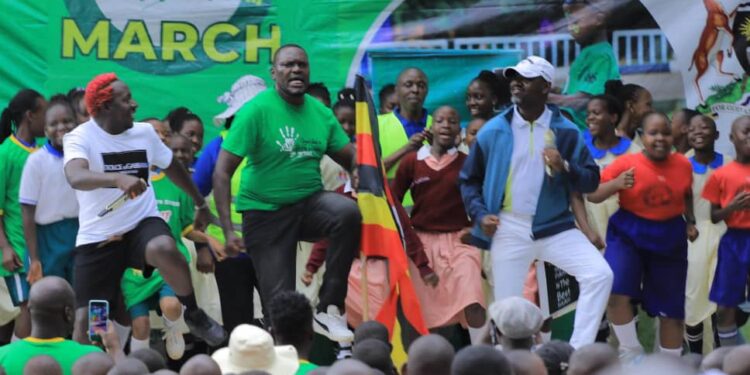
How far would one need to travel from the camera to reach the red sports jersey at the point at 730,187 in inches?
432

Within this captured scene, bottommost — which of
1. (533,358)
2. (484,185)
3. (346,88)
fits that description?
(533,358)

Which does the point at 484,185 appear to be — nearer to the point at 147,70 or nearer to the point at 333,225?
the point at 333,225

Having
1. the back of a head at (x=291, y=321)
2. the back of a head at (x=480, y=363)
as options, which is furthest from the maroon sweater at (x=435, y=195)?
the back of a head at (x=480, y=363)

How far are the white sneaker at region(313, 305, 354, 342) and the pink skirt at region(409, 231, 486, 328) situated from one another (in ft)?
3.62

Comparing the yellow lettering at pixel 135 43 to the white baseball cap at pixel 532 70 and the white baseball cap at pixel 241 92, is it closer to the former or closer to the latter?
the white baseball cap at pixel 241 92

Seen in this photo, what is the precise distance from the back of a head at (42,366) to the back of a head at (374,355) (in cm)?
132

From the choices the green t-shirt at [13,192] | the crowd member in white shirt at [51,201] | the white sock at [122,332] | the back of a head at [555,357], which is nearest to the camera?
the back of a head at [555,357]

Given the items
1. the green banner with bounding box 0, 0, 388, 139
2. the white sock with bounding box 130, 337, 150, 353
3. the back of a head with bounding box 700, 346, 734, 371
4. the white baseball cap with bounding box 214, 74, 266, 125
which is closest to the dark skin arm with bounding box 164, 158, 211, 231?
the white sock with bounding box 130, 337, 150, 353

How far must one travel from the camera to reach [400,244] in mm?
10477

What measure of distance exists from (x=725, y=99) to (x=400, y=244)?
3.04 metres

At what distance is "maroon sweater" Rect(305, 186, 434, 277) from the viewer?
1064cm

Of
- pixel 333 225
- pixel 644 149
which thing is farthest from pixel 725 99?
pixel 333 225

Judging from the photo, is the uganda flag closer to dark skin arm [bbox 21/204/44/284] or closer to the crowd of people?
the crowd of people

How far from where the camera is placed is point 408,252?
1069 centimetres
